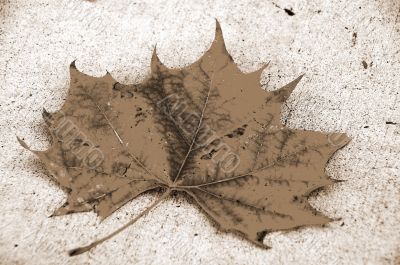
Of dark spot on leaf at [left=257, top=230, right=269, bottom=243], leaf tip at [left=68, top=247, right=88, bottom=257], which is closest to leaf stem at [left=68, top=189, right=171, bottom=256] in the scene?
leaf tip at [left=68, top=247, right=88, bottom=257]

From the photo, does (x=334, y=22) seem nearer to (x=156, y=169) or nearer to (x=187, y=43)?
(x=187, y=43)

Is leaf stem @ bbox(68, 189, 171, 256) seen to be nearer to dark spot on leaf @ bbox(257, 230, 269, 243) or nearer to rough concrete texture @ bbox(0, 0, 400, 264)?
rough concrete texture @ bbox(0, 0, 400, 264)

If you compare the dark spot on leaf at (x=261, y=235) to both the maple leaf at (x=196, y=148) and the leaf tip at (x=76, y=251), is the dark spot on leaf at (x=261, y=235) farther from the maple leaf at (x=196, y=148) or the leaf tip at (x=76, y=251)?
the leaf tip at (x=76, y=251)

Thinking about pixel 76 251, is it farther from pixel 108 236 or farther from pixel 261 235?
pixel 261 235

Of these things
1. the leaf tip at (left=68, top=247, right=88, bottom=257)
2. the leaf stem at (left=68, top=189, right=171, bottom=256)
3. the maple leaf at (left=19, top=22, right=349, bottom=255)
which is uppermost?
the maple leaf at (left=19, top=22, right=349, bottom=255)

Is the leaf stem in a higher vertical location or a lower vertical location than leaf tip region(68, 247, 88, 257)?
higher

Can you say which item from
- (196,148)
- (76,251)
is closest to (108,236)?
(76,251)

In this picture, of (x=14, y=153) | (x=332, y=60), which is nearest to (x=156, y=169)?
(x=14, y=153)
